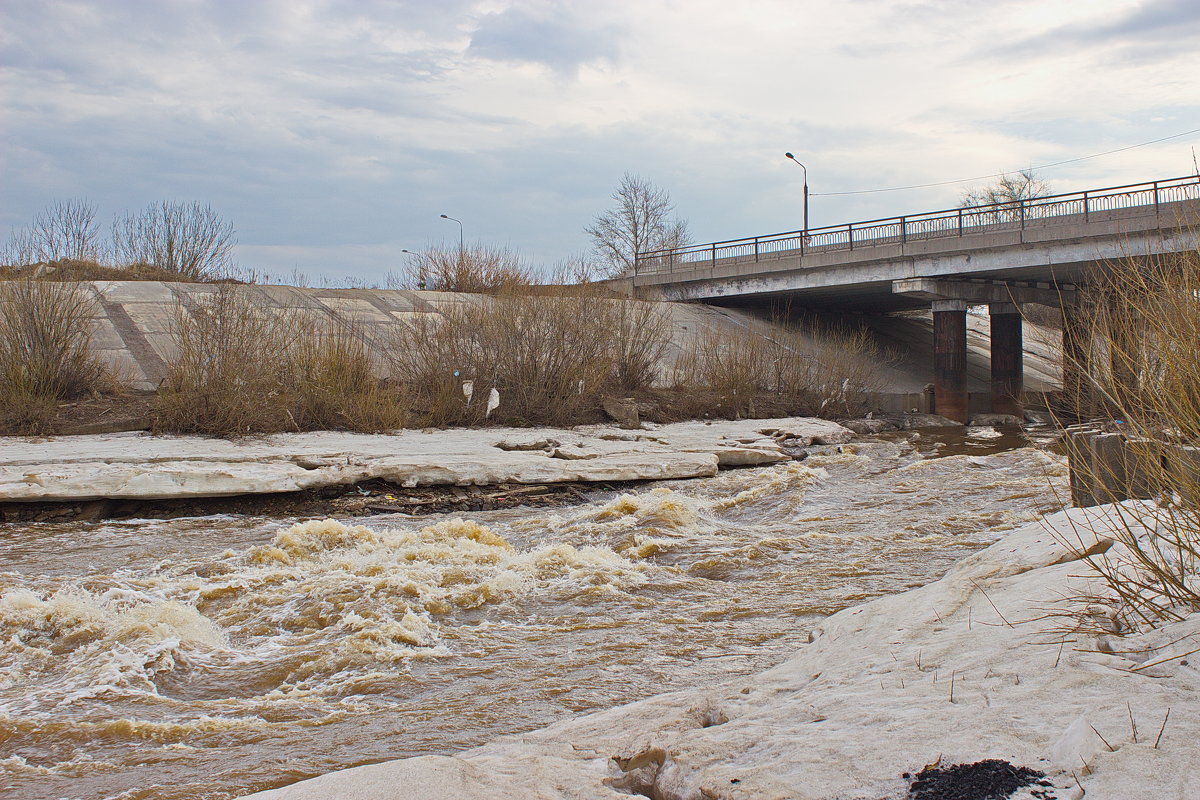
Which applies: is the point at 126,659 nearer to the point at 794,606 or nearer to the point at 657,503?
the point at 794,606

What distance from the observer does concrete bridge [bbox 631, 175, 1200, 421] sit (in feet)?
76.3

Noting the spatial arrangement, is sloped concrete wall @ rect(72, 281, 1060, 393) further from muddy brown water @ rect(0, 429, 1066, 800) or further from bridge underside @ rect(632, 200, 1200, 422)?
muddy brown water @ rect(0, 429, 1066, 800)

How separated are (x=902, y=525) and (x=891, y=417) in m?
15.9

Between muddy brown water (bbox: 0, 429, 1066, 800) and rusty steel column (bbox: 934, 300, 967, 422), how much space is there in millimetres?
16737

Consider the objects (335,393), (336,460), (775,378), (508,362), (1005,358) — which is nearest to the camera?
(336,460)

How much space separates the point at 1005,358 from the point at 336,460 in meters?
24.3

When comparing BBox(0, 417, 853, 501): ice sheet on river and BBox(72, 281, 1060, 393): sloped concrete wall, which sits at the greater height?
BBox(72, 281, 1060, 393): sloped concrete wall

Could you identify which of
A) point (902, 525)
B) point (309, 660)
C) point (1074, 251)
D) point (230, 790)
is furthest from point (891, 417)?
point (230, 790)

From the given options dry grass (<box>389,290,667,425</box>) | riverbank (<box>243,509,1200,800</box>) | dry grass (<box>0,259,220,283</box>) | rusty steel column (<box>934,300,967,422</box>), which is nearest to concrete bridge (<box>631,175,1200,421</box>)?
rusty steel column (<box>934,300,967,422</box>)

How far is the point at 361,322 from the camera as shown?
65.9 feet

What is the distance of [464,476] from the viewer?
12.0 metres

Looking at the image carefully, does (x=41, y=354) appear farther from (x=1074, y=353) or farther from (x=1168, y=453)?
(x=1168, y=453)

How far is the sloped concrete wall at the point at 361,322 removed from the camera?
19.8 metres

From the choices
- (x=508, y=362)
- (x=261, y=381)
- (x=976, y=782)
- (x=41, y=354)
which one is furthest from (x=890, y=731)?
(x=41, y=354)
